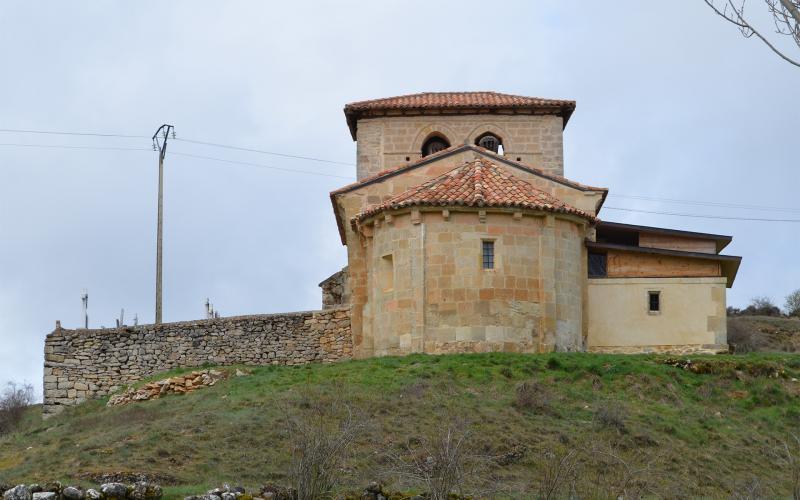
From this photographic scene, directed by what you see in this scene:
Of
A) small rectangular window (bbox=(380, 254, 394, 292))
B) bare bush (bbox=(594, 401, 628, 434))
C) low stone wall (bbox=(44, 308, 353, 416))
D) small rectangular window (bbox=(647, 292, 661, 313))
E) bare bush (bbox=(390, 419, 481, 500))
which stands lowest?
bare bush (bbox=(390, 419, 481, 500))

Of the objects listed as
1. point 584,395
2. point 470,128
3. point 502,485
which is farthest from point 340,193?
point 502,485

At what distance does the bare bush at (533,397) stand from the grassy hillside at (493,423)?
0.16 feet

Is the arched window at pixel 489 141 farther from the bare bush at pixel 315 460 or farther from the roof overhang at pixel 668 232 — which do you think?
the bare bush at pixel 315 460

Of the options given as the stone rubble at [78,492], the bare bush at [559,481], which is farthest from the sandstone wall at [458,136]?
the stone rubble at [78,492]

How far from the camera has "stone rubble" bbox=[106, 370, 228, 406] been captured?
3155cm

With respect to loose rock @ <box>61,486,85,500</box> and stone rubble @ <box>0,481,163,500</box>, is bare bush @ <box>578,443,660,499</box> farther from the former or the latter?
loose rock @ <box>61,486,85,500</box>

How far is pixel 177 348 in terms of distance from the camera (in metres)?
35.5

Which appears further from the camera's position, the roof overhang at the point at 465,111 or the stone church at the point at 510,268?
the roof overhang at the point at 465,111

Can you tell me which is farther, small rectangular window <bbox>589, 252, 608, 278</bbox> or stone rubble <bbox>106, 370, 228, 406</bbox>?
small rectangular window <bbox>589, 252, 608, 278</bbox>

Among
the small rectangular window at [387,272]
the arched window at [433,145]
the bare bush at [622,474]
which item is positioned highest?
the arched window at [433,145]

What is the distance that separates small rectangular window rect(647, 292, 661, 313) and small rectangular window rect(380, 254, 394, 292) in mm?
6544

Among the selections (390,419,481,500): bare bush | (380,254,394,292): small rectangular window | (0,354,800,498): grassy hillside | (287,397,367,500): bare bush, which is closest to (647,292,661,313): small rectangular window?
(0,354,800,498): grassy hillside

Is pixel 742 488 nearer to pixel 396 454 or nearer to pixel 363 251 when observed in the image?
pixel 396 454

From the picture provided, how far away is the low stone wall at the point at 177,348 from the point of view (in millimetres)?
34625
